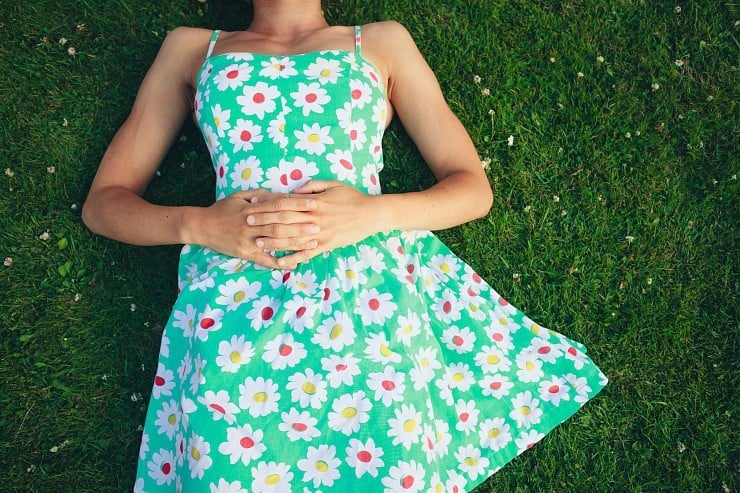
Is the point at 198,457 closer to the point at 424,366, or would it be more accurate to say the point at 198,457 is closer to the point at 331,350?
the point at 331,350

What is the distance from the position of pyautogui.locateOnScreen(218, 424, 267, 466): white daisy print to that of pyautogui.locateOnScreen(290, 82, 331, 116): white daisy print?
1583 millimetres

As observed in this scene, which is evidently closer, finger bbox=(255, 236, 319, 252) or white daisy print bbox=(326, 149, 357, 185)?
finger bbox=(255, 236, 319, 252)

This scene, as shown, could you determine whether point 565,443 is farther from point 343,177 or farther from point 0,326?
point 0,326

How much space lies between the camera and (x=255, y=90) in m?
3.02

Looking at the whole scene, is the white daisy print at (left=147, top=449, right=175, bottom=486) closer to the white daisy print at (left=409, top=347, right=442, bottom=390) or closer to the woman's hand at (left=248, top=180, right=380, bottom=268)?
the woman's hand at (left=248, top=180, right=380, bottom=268)

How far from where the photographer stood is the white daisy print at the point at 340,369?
2637 mm

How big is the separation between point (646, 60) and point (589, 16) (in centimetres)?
49

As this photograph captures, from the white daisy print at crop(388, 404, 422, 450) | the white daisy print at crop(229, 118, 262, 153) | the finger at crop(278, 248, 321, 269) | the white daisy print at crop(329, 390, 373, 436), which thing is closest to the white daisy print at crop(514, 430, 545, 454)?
the white daisy print at crop(388, 404, 422, 450)

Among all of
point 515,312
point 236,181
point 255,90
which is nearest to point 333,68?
point 255,90

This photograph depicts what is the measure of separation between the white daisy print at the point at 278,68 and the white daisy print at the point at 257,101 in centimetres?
10

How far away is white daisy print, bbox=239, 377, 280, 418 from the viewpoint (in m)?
2.62

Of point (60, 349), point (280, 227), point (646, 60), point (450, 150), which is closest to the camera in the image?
point (280, 227)

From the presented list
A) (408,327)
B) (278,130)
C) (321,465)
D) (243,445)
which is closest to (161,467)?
(243,445)

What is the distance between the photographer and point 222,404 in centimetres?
261
